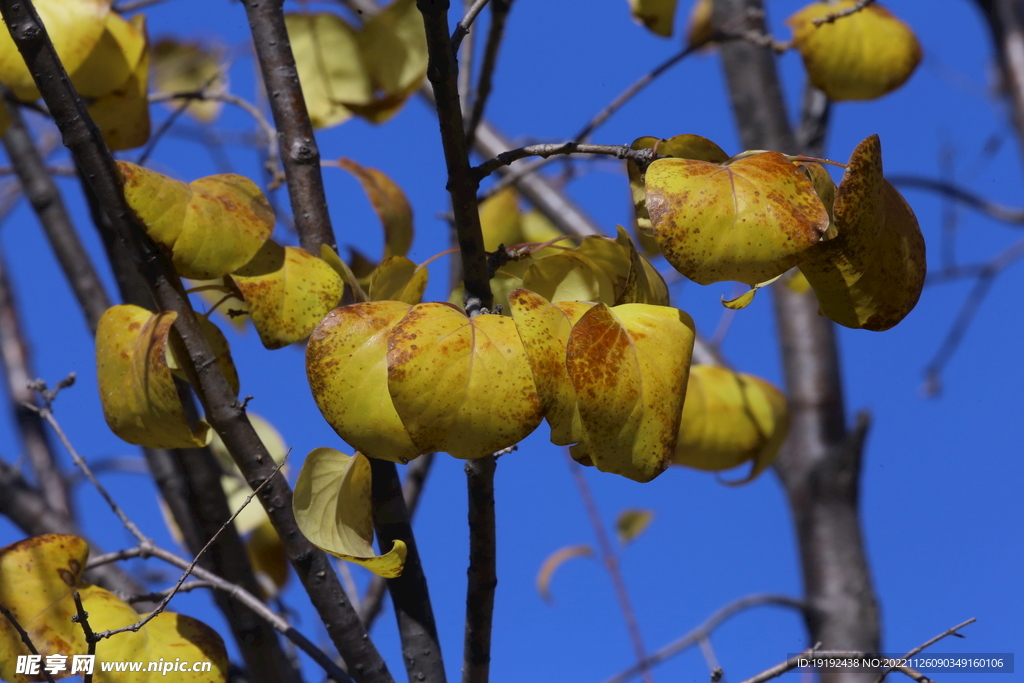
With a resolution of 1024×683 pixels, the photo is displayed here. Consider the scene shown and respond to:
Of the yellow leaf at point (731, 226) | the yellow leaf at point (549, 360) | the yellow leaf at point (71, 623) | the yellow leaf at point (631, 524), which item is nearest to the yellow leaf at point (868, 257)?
the yellow leaf at point (731, 226)

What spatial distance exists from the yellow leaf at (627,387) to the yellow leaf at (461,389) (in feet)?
0.09

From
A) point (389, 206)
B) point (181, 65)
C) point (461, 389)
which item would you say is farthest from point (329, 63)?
point (181, 65)

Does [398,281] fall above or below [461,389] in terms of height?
above

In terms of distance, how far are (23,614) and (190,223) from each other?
301 mm

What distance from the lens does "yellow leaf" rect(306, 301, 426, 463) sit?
419 millimetres

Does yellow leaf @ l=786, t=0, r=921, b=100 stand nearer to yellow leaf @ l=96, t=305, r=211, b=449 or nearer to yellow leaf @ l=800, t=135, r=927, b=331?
yellow leaf @ l=800, t=135, r=927, b=331

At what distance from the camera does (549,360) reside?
1.27 feet

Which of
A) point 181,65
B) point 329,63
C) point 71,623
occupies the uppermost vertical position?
point 181,65

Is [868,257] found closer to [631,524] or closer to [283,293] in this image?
[283,293]

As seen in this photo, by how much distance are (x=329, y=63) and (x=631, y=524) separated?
1061 millimetres

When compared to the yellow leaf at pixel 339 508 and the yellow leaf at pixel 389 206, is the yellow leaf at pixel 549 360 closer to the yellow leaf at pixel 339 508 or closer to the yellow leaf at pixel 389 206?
the yellow leaf at pixel 339 508

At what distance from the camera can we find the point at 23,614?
0.57 metres

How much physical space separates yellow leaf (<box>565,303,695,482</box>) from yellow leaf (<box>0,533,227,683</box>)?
357mm

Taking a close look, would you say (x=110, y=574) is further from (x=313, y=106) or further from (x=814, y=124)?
(x=814, y=124)
